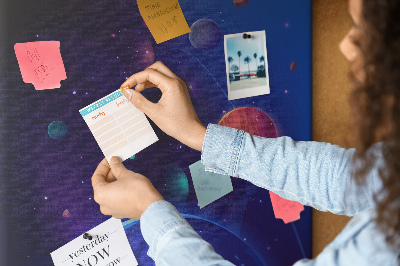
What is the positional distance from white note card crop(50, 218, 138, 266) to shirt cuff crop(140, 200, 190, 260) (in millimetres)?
239

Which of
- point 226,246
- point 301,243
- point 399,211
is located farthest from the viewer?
point 301,243

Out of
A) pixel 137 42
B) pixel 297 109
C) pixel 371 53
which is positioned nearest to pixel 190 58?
pixel 137 42

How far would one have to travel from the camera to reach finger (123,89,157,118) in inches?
30.5

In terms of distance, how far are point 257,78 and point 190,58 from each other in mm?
196

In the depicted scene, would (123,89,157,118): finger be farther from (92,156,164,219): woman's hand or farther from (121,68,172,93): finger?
(92,156,164,219): woman's hand

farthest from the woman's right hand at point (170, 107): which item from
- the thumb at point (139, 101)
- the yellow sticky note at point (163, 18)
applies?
the yellow sticky note at point (163, 18)

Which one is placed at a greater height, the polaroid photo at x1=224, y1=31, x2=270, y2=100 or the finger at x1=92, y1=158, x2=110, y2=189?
the polaroid photo at x1=224, y1=31, x2=270, y2=100

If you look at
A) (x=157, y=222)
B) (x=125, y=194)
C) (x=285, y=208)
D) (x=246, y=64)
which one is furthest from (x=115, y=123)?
(x=285, y=208)

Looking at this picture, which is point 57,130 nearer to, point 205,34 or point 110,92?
point 110,92

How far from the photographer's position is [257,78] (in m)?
0.95

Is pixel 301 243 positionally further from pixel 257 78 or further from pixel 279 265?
pixel 257 78

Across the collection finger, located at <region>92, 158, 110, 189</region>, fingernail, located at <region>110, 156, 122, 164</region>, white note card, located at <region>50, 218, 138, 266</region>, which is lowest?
white note card, located at <region>50, 218, 138, 266</region>

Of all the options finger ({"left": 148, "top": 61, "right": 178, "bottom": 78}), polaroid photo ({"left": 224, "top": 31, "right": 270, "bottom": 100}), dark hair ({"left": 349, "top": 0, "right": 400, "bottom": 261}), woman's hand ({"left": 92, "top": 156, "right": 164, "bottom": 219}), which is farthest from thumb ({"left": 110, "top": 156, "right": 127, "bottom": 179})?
dark hair ({"left": 349, "top": 0, "right": 400, "bottom": 261})

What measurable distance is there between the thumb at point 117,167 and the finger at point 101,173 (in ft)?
0.07
